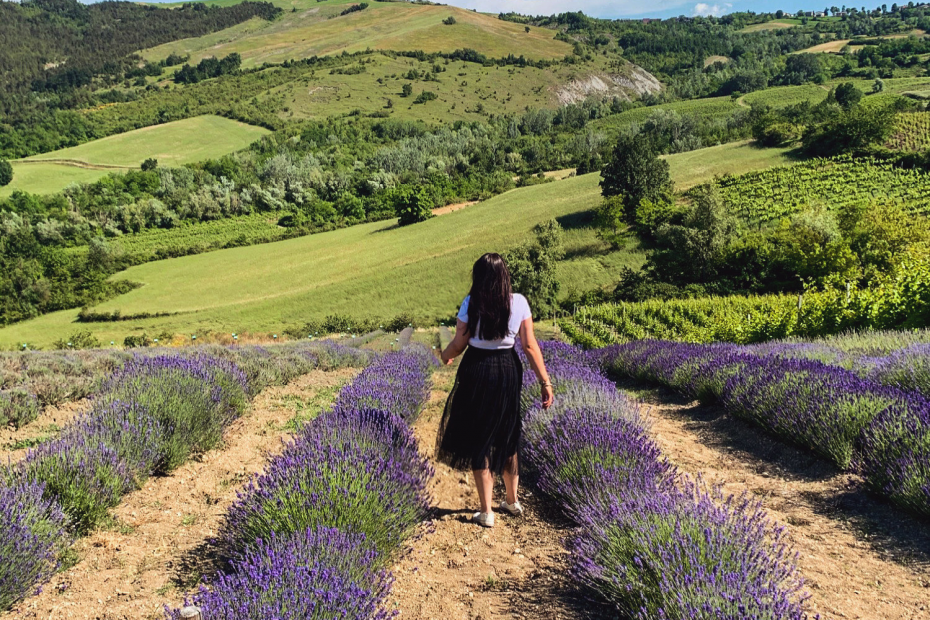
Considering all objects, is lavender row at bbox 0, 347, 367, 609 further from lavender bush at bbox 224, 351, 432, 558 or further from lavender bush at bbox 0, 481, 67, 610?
lavender bush at bbox 224, 351, 432, 558

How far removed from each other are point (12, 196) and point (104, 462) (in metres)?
94.8

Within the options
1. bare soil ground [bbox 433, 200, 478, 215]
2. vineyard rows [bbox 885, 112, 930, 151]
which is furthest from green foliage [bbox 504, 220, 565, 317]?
vineyard rows [bbox 885, 112, 930, 151]

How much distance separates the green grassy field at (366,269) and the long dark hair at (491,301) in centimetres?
3539

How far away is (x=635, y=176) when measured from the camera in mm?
51812

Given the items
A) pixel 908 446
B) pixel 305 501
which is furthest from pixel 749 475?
pixel 305 501

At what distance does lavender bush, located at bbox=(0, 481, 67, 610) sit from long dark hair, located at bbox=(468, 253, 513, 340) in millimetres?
2861

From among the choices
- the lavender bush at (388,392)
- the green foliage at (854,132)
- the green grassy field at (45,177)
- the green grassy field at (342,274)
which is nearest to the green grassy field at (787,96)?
the green foliage at (854,132)

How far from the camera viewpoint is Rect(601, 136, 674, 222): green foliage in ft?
168

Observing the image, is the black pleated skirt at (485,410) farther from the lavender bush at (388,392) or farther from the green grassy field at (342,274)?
the green grassy field at (342,274)

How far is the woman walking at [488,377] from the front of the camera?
3750mm

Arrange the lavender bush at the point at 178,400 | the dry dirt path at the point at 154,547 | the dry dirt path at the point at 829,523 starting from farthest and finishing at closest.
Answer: the lavender bush at the point at 178,400, the dry dirt path at the point at 154,547, the dry dirt path at the point at 829,523

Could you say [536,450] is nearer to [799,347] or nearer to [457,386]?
[457,386]

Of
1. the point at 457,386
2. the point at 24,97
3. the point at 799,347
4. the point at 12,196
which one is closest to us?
the point at 457,386

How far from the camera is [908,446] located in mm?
3717
